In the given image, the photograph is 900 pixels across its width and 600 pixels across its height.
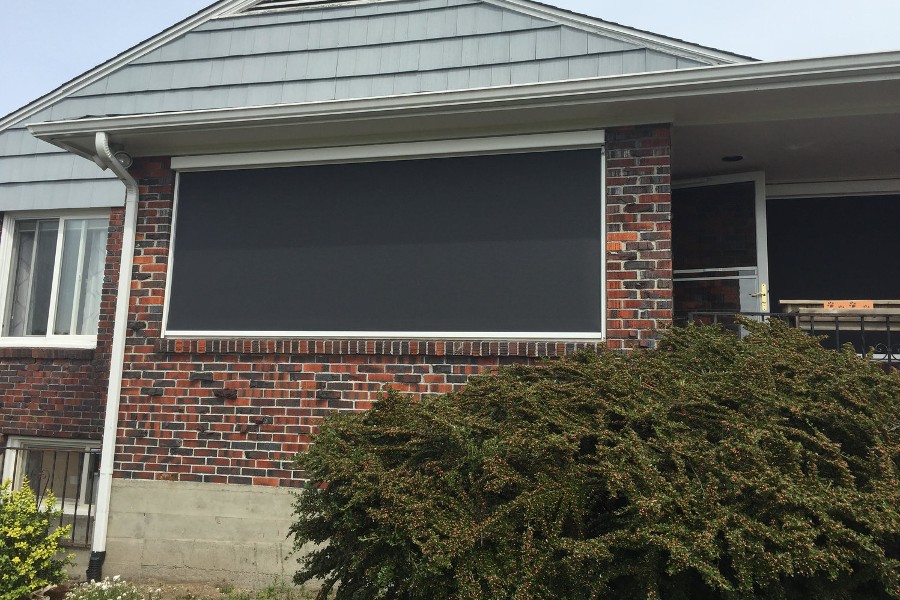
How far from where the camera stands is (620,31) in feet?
24.1

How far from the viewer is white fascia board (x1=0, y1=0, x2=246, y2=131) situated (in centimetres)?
851

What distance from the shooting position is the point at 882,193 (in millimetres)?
7270

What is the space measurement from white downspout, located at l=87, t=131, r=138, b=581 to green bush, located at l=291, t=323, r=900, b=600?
3.11 meters

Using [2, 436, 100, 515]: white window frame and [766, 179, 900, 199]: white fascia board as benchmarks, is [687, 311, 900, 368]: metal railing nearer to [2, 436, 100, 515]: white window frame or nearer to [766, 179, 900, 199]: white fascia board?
[766, 179, 900, 199]: white fascia board

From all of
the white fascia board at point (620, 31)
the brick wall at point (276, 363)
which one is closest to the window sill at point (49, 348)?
the brick wall at point (276, 363)

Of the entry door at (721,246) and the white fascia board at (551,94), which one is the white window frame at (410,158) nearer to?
the white fascia board at (551,94)

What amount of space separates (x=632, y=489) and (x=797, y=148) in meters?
4.57

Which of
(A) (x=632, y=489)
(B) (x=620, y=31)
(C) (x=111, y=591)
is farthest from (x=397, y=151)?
(C) (x=111, y=591)

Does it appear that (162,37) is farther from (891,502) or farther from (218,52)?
(891,502)

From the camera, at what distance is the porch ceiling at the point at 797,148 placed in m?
5.98

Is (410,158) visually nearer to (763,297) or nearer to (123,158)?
(123,158)

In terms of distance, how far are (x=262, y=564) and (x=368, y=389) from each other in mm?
1595

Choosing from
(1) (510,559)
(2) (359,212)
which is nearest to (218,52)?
(2) (359,212)

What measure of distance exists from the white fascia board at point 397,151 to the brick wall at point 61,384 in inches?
71.2
